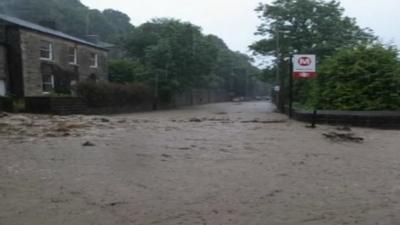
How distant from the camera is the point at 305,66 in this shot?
19484mm

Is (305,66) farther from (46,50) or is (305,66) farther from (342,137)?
(46,50)

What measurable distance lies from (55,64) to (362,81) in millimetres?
22862

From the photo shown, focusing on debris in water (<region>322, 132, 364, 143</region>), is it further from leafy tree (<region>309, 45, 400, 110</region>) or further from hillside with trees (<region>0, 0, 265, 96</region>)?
hillside with trees (<region>0, 0, 265, 96</region>)

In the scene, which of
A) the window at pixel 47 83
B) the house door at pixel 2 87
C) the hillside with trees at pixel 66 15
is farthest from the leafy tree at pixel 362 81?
the hillside with trees at pixel 66 15

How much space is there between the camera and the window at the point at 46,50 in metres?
32.4

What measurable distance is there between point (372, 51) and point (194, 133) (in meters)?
8.33

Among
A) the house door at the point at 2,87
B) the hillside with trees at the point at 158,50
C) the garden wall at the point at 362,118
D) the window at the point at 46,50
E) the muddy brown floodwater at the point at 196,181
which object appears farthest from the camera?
the hillside with trees at the point at 158,50

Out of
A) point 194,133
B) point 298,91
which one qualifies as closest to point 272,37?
point 298,91

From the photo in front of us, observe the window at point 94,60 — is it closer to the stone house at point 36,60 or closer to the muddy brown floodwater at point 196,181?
the stone house at point 36,60

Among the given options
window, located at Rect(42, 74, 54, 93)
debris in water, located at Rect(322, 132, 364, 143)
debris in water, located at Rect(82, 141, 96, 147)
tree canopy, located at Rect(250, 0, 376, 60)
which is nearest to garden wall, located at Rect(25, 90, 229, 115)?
window, located at Rect(42, 74, 54, 93)

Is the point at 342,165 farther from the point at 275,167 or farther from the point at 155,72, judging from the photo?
the point at 155,72

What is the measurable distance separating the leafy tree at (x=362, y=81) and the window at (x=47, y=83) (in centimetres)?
2063

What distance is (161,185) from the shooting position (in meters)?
6.37

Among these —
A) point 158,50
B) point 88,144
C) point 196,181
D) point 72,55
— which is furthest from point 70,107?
point 196,181
